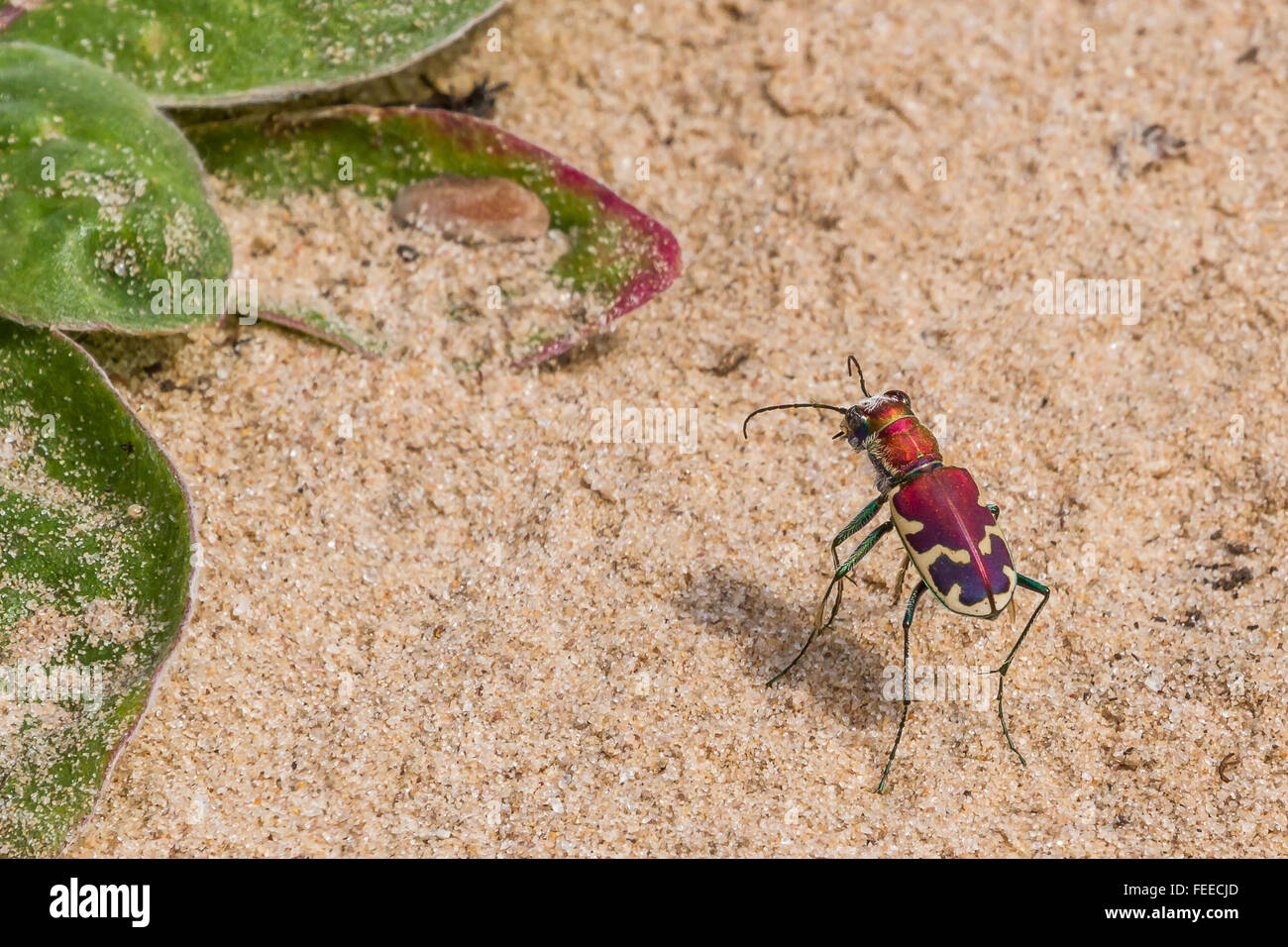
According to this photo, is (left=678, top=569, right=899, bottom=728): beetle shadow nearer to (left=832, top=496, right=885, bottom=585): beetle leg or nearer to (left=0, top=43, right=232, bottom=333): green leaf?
(left=832, top=496, right=885, bottom=585): beetle leg

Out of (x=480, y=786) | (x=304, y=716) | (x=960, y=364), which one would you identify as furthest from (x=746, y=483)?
(x=304, y=716)

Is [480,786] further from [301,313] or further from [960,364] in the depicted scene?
[960,364]

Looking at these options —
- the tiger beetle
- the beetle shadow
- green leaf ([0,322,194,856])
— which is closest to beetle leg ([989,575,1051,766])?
the tiger beetle

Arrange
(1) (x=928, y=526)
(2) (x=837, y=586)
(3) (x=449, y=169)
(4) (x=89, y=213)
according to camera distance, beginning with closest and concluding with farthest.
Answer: (1) (x=928, y=526), (4) (x=89, y=213), (2) (x=837, y=586), (3) (x=449, y=169)

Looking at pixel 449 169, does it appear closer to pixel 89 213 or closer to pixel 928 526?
pixel 89 213

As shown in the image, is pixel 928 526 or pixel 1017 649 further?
pixel 1017 649

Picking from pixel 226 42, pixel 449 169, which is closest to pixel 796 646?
pixel 449 169

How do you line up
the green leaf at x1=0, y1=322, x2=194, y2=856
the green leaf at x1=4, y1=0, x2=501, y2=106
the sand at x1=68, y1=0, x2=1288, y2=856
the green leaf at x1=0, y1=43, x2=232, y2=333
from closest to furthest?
the green leaf at x1=0, y1=322, x2=194, y2=856 → the sand at x1=68, y1=0, x2=1288, y2=856 → the green leaf at x1=0, y1=43, x2=232, y2=333 → the green leaf at x1=4, y1=0, x2=501, y2=106
